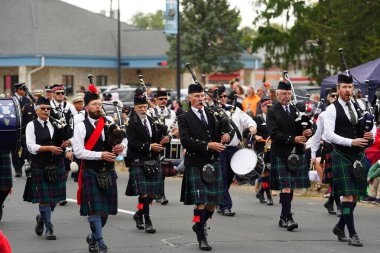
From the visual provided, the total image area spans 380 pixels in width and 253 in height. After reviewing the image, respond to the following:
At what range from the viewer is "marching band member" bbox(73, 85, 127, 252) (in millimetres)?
9117

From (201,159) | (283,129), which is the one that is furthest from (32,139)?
(283,129)

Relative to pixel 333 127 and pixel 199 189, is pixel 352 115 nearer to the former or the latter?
pixel 333 127

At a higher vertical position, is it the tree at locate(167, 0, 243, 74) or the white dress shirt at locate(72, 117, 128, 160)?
the tree at locate(167, 0, 243, 74)

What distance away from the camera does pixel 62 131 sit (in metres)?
10.5

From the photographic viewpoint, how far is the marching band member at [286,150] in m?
10.9

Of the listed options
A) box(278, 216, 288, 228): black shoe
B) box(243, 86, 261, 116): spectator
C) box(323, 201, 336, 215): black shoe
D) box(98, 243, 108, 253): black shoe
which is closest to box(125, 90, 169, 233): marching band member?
box(278, 216, 288, 228): black shoe

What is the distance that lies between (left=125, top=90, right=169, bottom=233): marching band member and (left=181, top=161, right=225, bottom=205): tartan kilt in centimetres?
110

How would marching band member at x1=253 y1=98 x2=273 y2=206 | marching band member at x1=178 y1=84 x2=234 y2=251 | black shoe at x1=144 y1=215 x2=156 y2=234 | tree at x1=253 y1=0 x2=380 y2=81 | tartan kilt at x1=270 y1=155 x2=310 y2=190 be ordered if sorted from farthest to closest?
tree at x1=253 y1=0 x2=380 y2=81
marching band member at x1=253 y1=98 x2=273 y2=206
tartan kilt at x1=270 y1=155 x2=310 y2=190
black shoe at x1=144 y1=215 x2=156 y2=234
marching band member at x1=178 y1=84 x2=234 y2=251

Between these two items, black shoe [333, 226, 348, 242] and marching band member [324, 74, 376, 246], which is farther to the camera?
black shoe [333, 226, 348, 242]

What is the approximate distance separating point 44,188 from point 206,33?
3579cm

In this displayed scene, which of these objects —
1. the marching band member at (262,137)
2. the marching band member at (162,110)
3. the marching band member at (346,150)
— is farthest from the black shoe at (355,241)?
the marching band member at (162,110)

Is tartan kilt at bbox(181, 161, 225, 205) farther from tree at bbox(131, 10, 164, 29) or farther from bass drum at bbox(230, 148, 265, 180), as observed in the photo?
tree at bbox(131, 10, 164, 29)

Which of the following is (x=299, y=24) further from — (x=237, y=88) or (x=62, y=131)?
(x=62, y=131)

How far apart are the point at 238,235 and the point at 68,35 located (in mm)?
38226
